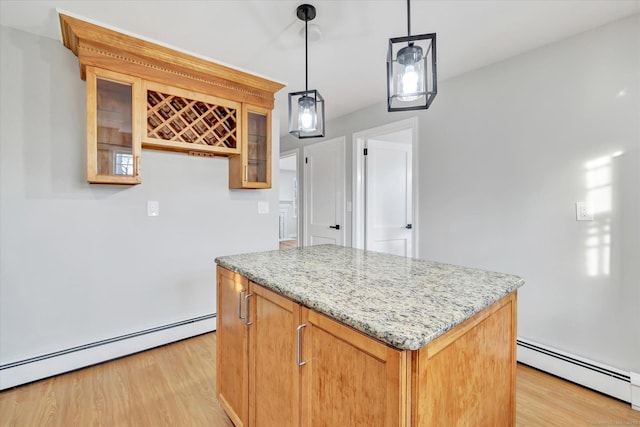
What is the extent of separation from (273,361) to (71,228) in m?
1.89

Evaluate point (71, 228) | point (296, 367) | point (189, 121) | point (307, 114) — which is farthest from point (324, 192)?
point (296, 367)

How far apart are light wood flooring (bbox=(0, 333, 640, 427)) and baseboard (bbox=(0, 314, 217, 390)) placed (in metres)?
0.05

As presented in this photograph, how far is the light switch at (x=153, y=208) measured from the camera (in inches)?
95.4

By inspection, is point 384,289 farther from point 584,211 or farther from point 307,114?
point 584,211

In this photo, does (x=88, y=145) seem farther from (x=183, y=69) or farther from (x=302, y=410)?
(x=302, y=410)

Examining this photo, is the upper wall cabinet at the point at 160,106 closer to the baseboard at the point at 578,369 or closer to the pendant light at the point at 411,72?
the pendant light at the point at 411,72

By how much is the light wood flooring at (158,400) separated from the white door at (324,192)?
7.02ft

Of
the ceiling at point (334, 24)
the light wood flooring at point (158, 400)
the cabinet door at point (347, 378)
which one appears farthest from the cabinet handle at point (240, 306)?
the ceiling at point (334, 24)

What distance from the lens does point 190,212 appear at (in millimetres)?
2637

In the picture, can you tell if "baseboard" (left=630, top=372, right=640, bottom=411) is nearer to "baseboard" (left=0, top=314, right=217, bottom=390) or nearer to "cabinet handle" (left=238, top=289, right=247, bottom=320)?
"cabinet handle" (left=238, top=289, right=247, bottom=320)

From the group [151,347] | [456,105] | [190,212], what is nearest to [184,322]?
[151,347]

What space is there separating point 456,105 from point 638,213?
1448 millimetres

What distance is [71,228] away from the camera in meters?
2.10

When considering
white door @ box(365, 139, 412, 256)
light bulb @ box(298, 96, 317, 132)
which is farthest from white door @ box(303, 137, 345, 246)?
light bulb @ box(298, 96, 317, 132)
